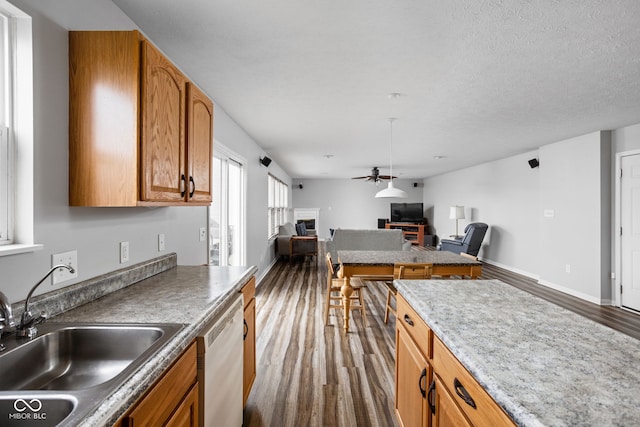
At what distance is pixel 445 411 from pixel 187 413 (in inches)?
35.3

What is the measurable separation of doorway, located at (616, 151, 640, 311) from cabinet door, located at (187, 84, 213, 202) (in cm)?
495

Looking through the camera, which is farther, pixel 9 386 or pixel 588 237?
pixel 588 237

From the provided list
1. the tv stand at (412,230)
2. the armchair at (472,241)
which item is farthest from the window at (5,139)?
the tv stand at (412,230)

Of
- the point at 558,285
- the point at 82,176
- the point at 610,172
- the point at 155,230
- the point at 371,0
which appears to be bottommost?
the point at 558,285

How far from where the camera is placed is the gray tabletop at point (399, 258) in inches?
119

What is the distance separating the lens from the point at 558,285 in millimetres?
5086

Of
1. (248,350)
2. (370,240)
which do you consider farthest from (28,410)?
(370,240)

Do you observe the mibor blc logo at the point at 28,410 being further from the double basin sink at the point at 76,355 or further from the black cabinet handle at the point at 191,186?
the black cabinet handle at the point at 191,186

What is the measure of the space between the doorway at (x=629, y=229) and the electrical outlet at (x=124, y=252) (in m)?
5.40

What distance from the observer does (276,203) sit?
819 cm

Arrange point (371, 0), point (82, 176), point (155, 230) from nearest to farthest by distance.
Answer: point (82, 176) → point (371, 0) → point (155, 230)

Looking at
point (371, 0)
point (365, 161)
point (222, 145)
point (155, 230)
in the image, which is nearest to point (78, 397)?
point (155, 230)

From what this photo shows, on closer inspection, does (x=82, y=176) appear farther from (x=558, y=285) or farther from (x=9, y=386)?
(x=558, y=285)

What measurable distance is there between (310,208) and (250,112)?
816cm
